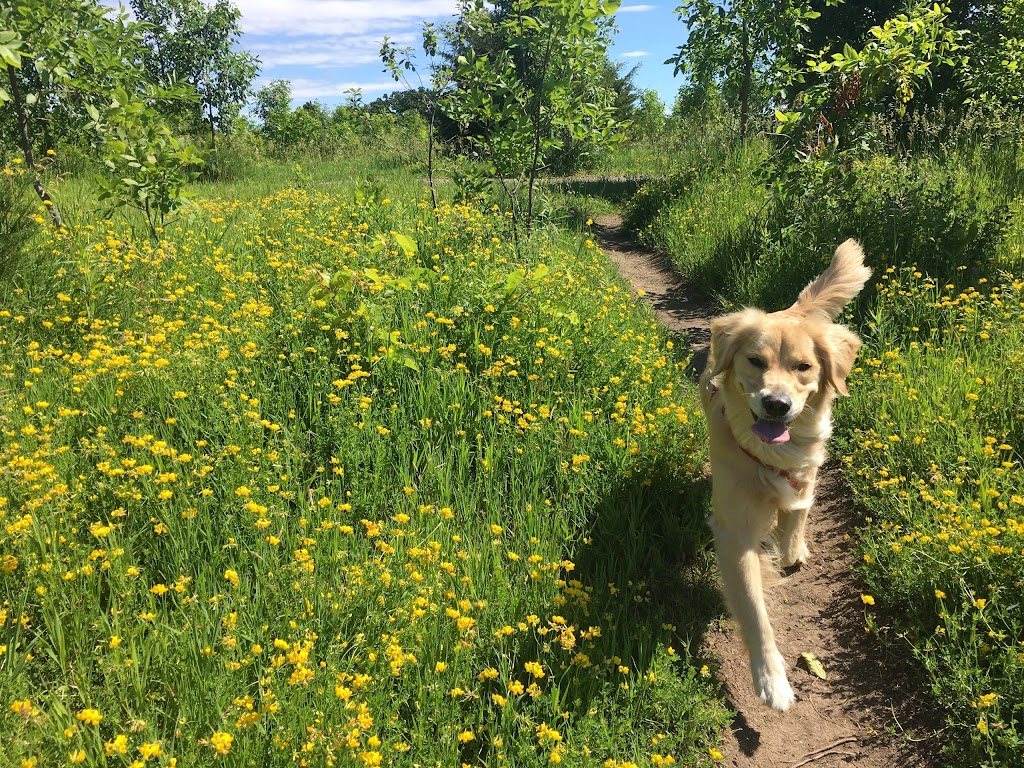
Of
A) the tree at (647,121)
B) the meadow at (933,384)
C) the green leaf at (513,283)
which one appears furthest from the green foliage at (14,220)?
the tree at (647,121)

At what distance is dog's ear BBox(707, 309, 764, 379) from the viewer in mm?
2719

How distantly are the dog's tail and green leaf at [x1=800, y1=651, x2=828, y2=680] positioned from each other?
1.54 m

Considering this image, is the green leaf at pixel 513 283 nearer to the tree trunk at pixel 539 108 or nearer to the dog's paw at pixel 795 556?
the dog's paw at pixel 795 556

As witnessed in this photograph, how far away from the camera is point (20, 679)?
5.59 ft

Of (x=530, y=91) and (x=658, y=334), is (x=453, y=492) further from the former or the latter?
(x=530, y=91)

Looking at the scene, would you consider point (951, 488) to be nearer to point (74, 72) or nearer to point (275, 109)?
point (74, 72)

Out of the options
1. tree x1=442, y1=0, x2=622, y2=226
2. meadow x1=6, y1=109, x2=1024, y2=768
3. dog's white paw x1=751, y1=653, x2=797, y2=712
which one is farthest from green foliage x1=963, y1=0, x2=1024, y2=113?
dog's white paw x1=751, y1=653, x2=797, y2=712

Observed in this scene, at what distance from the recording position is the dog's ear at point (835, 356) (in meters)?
2.65

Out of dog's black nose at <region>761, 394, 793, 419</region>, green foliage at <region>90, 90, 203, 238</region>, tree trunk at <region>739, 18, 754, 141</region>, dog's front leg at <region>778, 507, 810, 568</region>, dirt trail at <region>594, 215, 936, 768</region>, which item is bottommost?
dirt trail at <region>594, 215, 936, 768</region>

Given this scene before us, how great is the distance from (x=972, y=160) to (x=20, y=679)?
8.52 m

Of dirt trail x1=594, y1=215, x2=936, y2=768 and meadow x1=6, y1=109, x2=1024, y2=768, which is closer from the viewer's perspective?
meadow x1=6, y1=109, x2=1024, y2=768

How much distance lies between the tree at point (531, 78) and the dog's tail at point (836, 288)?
3.36 m

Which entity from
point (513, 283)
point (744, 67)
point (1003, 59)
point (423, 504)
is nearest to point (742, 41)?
point (744, 67)

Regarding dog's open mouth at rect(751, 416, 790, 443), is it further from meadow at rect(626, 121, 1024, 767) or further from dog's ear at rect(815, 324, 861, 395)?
meadow at rect(626, 121, 1024, 767)
